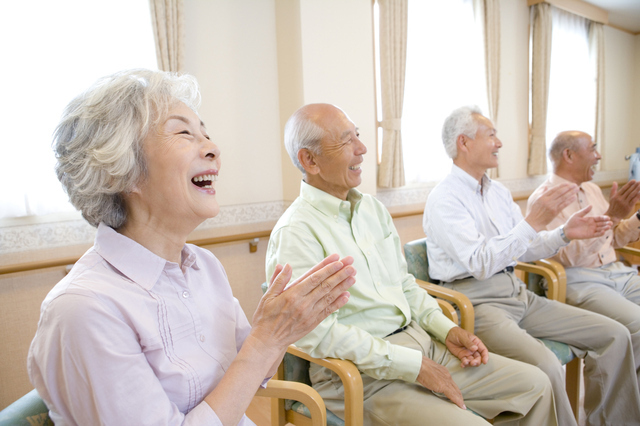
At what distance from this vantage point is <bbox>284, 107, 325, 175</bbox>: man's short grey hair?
171 cm

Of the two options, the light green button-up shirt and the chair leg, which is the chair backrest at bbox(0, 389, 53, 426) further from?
the chair leg

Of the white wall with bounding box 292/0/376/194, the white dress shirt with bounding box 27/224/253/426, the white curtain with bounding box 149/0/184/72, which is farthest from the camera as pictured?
the white wall with bounding box 292/0/376/194

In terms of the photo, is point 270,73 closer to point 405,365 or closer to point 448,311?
point 448,311

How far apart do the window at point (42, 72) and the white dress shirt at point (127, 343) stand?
148 centimetres

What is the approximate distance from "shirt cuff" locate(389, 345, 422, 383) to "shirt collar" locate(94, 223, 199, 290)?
783 millimetres

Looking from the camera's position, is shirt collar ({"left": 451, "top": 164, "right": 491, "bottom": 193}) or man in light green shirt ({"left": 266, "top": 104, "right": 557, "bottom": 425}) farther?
shirt collar ({"left": 451, "top": 164, "right": 491, "bottom": 193})

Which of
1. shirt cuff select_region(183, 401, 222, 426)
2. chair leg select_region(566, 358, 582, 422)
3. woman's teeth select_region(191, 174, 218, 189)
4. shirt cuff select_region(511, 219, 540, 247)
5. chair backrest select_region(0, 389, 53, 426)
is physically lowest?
chair leg select_region(566, 358, 582, 422)

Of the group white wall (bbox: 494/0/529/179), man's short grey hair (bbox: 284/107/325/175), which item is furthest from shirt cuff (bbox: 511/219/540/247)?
white wall (bbox: 494/0/529/179)

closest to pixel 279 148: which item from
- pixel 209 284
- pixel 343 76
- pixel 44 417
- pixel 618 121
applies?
pixel 343 76

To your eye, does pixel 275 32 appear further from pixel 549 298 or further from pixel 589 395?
pixel 589 395

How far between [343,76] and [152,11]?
4.12 feet

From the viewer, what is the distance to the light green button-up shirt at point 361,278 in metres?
1.37

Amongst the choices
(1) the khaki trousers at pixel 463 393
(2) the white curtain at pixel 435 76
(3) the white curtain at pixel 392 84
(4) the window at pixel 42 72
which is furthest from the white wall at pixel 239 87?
(1) the khaki trousers at pixel 463 393

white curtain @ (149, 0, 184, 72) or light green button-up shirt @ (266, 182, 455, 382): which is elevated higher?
white curtain @ (149, 0, 184, 72)
